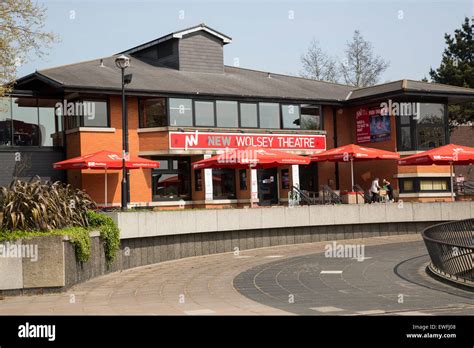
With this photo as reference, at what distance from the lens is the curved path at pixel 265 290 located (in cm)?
1100

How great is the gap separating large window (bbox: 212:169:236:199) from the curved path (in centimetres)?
1057

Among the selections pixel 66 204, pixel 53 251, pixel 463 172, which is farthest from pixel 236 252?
pixel 463 172

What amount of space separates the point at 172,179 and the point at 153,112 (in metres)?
3.03

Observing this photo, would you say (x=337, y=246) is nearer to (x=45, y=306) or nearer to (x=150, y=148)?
(x=150, y=148)

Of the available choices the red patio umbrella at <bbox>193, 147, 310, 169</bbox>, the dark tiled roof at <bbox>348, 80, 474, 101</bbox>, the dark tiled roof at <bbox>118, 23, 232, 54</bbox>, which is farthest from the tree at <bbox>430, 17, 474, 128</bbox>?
the red patio umbrella at <bbox>193, 147, 310, 169</bbox>

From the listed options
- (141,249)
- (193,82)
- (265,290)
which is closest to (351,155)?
(193,82)

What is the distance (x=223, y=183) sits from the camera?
3034cm

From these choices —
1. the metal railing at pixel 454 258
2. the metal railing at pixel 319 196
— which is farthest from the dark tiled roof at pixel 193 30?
the metal railing at pixel 454 258

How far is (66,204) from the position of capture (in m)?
15.2

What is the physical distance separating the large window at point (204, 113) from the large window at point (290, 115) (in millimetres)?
3799

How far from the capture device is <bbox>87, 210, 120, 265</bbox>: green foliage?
54.1 feet

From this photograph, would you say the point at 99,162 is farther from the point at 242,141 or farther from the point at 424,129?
the point at 424,129

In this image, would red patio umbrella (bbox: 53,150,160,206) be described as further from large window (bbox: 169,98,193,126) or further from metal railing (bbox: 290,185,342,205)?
metal railing (bbox: 290,185,342,205)
